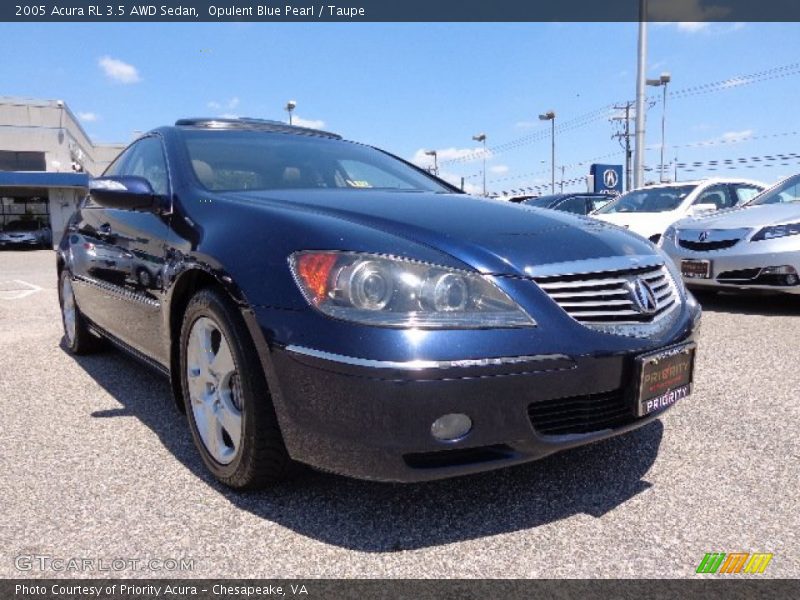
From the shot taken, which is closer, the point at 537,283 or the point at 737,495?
the point at 537,283

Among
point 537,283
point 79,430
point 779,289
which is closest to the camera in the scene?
point 537,283

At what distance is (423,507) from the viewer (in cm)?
217

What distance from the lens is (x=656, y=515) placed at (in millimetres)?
2119

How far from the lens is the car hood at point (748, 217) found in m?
5.76

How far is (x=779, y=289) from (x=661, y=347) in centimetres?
416

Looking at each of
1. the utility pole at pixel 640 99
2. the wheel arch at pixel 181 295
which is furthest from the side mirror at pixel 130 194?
the utility pole at pixel 640 99

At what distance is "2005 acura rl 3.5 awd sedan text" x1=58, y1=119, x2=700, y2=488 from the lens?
183 cm

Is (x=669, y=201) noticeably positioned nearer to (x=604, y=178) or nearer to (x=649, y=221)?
(x=649, y=221)

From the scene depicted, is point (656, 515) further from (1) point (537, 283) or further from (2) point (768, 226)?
(2) point (768, 226)

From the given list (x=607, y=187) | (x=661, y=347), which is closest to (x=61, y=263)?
(x=661, y=347)

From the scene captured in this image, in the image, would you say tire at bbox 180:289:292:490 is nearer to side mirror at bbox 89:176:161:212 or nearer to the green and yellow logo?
side mirror at bbox 89:176:161:212

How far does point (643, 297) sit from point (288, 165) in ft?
5.88

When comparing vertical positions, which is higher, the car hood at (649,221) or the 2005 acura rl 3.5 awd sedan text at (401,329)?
→ the car hood at (649,221)

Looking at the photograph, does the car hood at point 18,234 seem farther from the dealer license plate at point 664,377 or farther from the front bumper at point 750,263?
the dealer license plate at point 664,377
